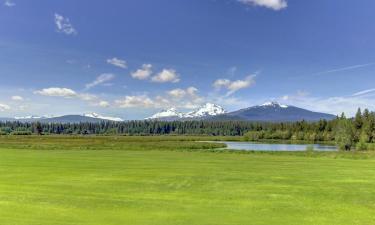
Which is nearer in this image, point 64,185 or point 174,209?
point 174,209

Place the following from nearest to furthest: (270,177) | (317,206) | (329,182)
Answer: (317,206) → (329,182) → (270,177)

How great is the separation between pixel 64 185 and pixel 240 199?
10255mm

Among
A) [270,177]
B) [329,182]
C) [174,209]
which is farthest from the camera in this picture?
[270,177]

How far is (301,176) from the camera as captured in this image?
98.3 ft

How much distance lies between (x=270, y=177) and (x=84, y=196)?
14.0m

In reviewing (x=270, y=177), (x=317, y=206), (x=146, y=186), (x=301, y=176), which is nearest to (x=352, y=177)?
(x=301, y=176)

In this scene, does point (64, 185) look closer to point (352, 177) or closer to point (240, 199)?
point (240, 199)

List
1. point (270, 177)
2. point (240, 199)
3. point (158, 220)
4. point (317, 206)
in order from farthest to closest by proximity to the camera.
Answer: point (270, 177) < point (240, 199) < point (317, 206) < point (158, 220)

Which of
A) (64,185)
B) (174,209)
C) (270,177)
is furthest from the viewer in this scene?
(270,177)

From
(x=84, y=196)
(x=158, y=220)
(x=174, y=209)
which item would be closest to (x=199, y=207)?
(x=174, y=209)

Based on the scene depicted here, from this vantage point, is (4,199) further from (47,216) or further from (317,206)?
(317,206)

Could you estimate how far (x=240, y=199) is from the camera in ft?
64.7

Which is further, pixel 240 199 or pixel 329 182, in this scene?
pixel 329 182

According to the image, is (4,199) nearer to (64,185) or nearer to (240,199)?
(64,185)
